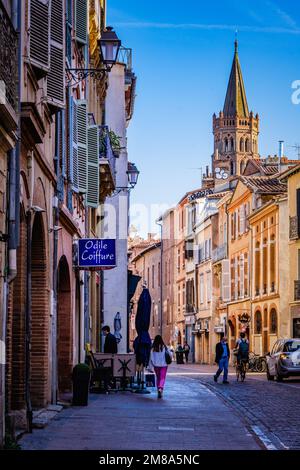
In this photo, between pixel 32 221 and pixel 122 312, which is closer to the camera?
pixel 32 221

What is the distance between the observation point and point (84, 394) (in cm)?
2025

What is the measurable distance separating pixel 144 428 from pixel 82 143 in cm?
929

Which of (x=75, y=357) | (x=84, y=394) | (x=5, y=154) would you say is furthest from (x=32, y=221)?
(x=75, y=357)

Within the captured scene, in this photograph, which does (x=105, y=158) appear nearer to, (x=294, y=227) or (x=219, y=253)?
(x=294, y=227)

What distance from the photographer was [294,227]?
51.5 meters

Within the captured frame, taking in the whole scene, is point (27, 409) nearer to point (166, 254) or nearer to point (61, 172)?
point (61, 172)

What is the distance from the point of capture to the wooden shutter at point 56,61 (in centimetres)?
1664

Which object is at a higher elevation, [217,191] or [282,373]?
[217,191]

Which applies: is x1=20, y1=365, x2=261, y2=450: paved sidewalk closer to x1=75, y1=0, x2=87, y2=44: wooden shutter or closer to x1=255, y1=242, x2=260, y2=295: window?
x1=75, y1=0, x2=87, y2=44: wooden shutter

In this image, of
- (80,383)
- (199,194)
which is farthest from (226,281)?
(80,383)

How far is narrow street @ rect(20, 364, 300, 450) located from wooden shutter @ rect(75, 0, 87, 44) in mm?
8322

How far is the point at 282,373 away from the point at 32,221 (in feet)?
75.0

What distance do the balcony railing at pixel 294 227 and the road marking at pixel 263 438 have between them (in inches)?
1354

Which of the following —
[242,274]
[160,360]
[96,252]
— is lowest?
[160,360]
